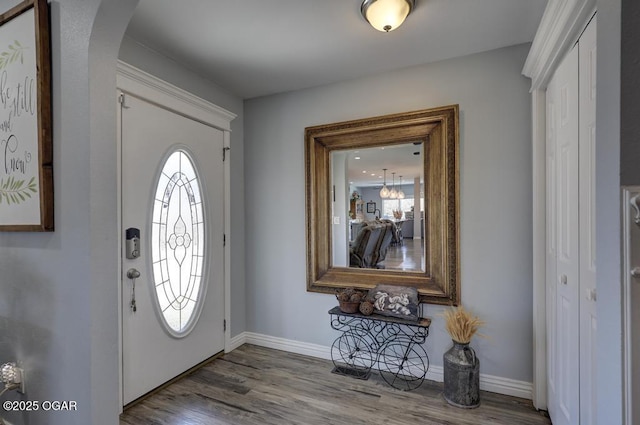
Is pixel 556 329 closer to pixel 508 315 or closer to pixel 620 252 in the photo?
pixel 508 315

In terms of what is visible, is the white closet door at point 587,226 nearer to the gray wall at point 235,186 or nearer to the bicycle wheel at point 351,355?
the bicycle wheel at point 351,355

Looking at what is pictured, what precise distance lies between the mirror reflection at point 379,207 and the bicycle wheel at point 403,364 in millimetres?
618

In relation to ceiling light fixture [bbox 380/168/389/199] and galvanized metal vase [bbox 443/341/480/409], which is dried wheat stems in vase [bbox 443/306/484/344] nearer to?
galvanized metal vase [bbox 443/341/480/409]

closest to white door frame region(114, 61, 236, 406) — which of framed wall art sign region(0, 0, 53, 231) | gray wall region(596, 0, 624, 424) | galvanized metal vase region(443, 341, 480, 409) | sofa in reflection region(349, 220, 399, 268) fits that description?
framed wall art sign region(0, 0, 53, 231)

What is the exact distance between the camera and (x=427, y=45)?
218 cm

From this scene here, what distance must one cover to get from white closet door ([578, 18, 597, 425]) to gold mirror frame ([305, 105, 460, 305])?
3.12 feet

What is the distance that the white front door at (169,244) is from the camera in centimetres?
210

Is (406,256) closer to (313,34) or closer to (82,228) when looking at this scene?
(313,34)

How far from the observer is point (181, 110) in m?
2.44

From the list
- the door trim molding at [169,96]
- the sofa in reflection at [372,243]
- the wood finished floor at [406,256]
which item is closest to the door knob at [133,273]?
the door trim molding at [169,96]

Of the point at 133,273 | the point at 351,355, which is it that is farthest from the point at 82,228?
the point at 351,355

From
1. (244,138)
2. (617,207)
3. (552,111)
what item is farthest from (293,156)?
(617,207)

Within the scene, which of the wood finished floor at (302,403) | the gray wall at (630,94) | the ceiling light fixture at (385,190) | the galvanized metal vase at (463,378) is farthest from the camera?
the ceiling light fixture at (385,190)

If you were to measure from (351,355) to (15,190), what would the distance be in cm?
245
